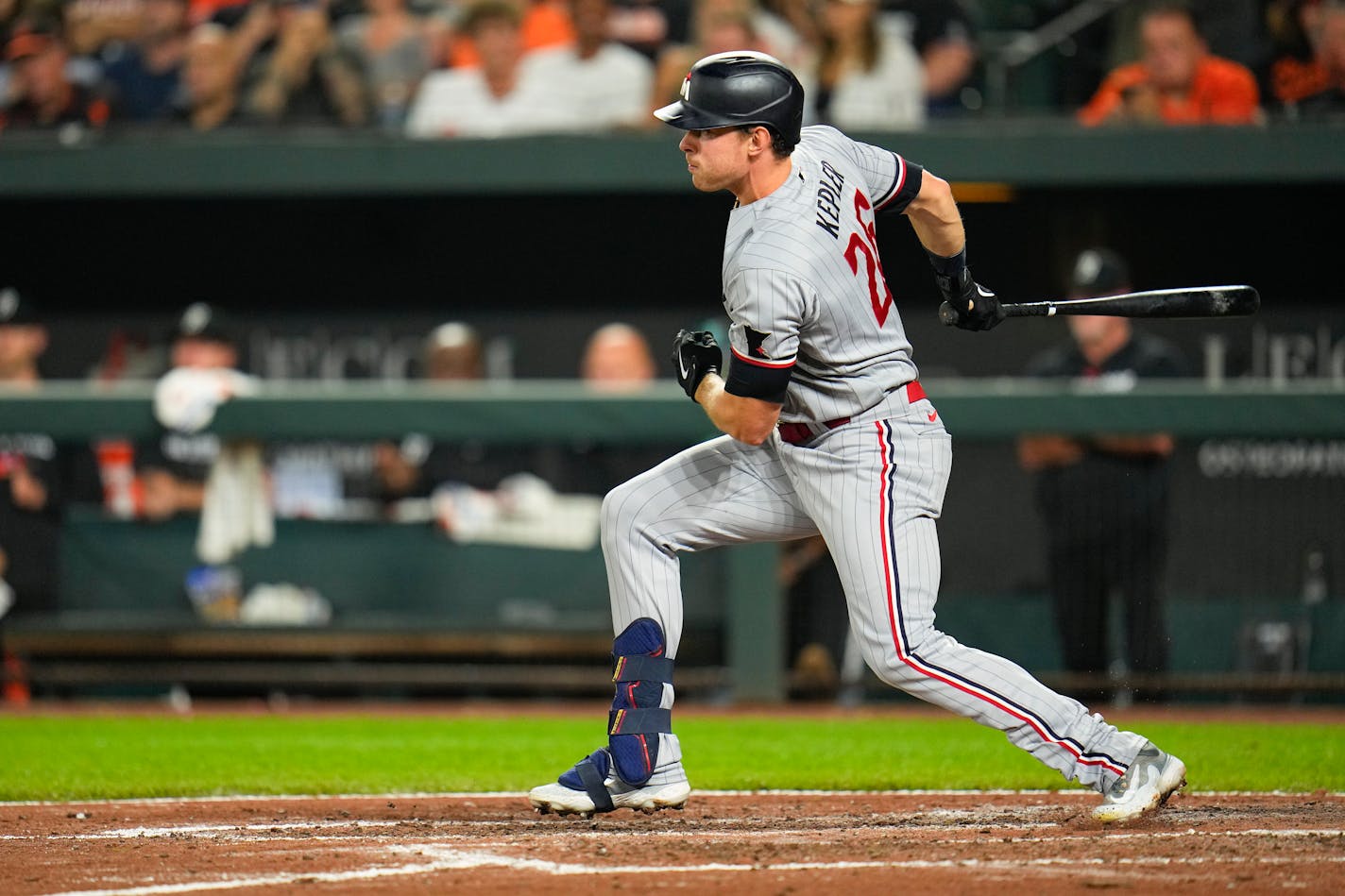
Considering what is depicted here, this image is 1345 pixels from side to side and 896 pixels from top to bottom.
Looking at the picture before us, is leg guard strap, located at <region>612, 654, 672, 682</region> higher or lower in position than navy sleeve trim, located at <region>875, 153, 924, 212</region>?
lower

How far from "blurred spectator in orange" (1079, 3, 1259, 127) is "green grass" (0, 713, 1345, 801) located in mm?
3727

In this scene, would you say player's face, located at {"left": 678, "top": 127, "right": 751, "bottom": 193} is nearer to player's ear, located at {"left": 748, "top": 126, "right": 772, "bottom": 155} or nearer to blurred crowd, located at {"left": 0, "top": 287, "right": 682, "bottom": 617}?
player's ear, located at {"left": 748, "top": 126, "right": 772, "bottom": 155}

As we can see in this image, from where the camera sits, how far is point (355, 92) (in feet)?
31.8

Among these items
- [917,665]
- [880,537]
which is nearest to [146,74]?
[880,537]

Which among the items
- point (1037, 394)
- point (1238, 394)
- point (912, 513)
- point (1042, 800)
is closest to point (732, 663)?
point (1037, 394)

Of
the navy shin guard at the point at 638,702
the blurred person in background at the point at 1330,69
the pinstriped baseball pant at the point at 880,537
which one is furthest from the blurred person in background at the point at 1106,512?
the navy shin guard at the point at 638,702

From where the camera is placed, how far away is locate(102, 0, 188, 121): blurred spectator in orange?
995 cm

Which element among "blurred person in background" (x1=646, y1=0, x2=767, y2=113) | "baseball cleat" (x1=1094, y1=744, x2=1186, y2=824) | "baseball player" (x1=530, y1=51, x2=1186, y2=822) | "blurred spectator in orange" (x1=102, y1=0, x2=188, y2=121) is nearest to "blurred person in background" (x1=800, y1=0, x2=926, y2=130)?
"blurred person in background" (x1=646, y1=0, x2=767, y2=113)

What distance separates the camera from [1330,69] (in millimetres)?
8844

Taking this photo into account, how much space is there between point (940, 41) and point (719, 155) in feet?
19.5

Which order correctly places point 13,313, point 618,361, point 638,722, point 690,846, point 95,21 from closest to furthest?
point 690,846 → point 638,722 → point 618,361 → point 13,313 → point 95,21

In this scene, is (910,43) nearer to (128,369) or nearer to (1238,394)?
(1238,394)

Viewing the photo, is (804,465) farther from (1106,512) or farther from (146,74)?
(146,74)

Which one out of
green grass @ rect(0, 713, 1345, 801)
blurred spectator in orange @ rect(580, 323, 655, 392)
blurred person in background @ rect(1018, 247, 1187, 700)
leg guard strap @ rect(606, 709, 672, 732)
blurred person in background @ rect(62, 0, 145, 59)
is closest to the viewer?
leg guard strap @ rect(606, 709, 672, 732)
